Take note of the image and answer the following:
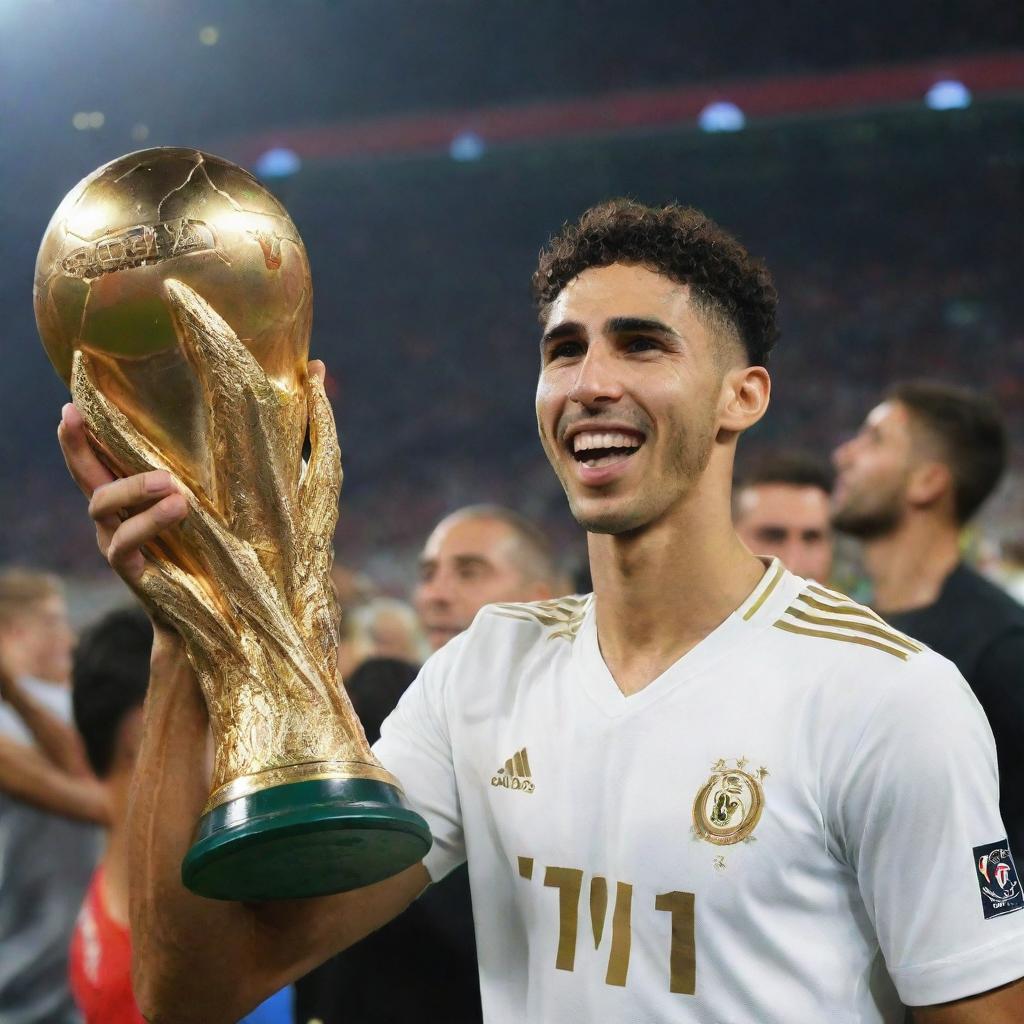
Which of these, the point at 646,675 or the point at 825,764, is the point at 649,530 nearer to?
the point at 646,675

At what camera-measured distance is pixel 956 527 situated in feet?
11.7

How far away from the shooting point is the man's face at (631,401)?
1713 millimetres

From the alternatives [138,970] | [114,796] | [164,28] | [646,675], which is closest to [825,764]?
[646,675]

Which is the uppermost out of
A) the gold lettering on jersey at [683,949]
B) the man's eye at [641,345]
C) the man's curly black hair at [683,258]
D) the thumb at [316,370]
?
the man's curly black hair at [683,258]

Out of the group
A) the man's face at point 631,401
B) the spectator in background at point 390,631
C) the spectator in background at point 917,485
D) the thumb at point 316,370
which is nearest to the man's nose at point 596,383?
the man's face at point 631,401

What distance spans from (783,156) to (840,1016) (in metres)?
14.5

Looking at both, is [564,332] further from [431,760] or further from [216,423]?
[431,760]

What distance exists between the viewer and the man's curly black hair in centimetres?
179

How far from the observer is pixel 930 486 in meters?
3.59

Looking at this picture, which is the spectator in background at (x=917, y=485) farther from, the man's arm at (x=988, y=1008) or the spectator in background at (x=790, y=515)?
the man's arm at (x=988, y=1008)

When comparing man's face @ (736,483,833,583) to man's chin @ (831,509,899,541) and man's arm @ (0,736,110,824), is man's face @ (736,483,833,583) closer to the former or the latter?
man's chin @ (831,509,899,541)

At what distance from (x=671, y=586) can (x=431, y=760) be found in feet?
1.43

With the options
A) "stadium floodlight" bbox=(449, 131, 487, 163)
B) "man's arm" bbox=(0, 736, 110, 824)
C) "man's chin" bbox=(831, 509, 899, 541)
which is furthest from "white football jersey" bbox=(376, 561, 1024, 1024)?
"stadium floodlight" bbox=(449, 131, 487, 163)

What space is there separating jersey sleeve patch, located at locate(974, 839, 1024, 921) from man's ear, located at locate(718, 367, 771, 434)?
0.63m
